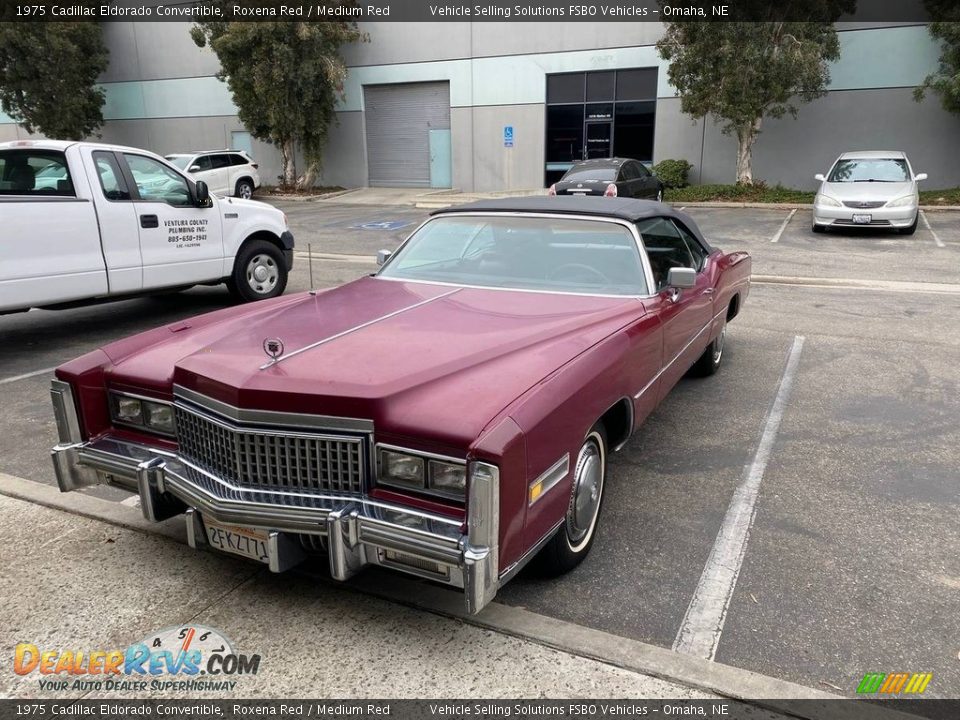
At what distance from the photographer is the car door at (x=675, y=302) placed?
168 inches

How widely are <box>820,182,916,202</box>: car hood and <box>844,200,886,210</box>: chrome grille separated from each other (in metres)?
0.07

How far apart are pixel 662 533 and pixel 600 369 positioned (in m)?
1.03

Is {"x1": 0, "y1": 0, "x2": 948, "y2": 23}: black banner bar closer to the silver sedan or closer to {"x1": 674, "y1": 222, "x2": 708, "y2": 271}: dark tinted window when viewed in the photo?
the silver sedan

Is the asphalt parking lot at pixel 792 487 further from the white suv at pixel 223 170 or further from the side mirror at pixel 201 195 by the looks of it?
the white suv at pixel 223 170

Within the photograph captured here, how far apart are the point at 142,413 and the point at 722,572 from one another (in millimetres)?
2713

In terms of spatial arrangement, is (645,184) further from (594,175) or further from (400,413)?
(400,413)

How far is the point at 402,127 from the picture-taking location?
2752 centimetres

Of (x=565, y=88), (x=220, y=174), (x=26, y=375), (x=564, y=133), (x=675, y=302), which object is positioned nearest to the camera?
(x=675, y=302)

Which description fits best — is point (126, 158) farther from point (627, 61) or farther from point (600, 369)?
point (627, 61)

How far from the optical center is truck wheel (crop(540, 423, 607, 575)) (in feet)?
10.3

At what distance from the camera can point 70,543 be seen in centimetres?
356

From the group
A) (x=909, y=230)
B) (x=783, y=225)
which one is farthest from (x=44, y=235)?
(x=909, y=230)

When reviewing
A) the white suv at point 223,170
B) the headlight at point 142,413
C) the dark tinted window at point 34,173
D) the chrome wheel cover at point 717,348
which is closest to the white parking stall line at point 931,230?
the chrome wheel cover at point 717,348

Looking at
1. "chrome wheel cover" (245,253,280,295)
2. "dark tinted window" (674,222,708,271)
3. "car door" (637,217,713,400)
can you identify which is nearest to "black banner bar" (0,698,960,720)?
"car door" (637,217,713,400)
